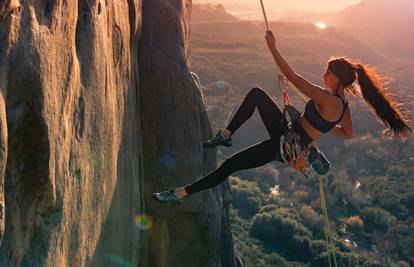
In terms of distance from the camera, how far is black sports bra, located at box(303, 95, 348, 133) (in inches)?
248

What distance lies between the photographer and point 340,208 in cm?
5472

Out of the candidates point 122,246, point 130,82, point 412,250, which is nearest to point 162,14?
point 130,82

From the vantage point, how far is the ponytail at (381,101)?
6316 mm

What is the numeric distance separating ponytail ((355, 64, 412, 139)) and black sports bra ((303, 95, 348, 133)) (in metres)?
0.35

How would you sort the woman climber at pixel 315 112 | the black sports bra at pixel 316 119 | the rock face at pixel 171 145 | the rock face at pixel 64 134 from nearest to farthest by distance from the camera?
the rock face at pixel 64 134 < the woman climber at pixel 315 112 < the black sports bra at pixel 316 119 < the rock face at pixel 171 145

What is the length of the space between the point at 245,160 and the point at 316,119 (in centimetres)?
105

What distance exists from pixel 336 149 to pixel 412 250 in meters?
19.5

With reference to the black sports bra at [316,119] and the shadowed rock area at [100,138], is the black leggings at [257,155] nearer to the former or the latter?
the black sports bra at [316,119]

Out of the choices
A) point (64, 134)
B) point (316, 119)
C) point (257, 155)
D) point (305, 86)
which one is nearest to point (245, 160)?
point (257, 155)

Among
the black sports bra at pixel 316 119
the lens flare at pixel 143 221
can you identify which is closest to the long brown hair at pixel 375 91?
the black sports bra at pixel 316 119

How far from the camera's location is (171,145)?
9.02m

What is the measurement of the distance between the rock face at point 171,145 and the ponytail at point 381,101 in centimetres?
352

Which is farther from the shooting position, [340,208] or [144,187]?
[340,208]

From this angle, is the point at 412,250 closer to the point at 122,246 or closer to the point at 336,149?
the point at 336,149
